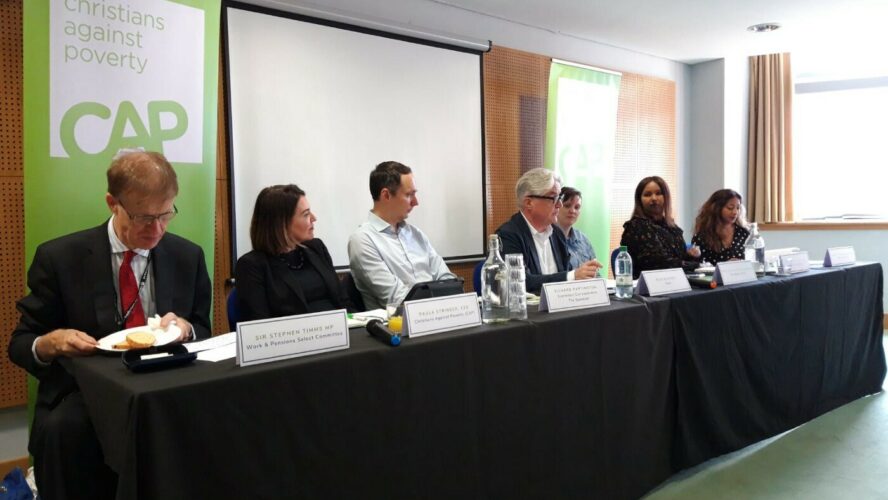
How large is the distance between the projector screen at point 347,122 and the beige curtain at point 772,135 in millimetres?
3125

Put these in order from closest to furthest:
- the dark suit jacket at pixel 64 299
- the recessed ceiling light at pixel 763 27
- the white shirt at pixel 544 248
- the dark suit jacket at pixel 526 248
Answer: the dark suit jacket at pixel 64 299, the dark suit jacket at pixel 526 248, the white shirt at pixel 544 248, the recessed ceiling light at pixel 763 27

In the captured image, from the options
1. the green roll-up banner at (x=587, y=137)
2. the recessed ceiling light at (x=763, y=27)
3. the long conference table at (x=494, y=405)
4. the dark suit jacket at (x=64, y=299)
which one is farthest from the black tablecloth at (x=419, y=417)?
the recessed ceiling light at (x=763, y=27)

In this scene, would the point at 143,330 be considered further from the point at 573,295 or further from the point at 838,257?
the point at 838,257

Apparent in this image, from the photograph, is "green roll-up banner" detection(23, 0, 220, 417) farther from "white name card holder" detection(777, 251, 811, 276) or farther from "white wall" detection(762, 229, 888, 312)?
"white wall" detection(762, 229, 888, 312)

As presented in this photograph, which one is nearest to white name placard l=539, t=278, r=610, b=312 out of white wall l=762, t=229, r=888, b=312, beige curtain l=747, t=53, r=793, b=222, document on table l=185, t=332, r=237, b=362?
document on table l=185, t=332, r=237, b=362

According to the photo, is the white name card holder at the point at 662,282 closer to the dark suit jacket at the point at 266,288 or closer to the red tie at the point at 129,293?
the dark suit jacket at the point at 266,288

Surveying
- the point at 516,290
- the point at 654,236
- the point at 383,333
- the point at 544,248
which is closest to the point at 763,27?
the point at 654,236

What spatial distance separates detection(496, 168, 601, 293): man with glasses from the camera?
2.58 meters

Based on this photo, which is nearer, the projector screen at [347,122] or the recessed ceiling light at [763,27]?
the projector screen at [347,122]

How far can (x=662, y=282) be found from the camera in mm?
Answer: 2164

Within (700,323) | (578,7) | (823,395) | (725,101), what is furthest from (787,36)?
(700,323)

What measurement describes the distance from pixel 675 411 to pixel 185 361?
5.26 ft

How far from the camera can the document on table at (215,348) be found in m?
1.32

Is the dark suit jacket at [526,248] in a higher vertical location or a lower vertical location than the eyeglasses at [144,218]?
lower
